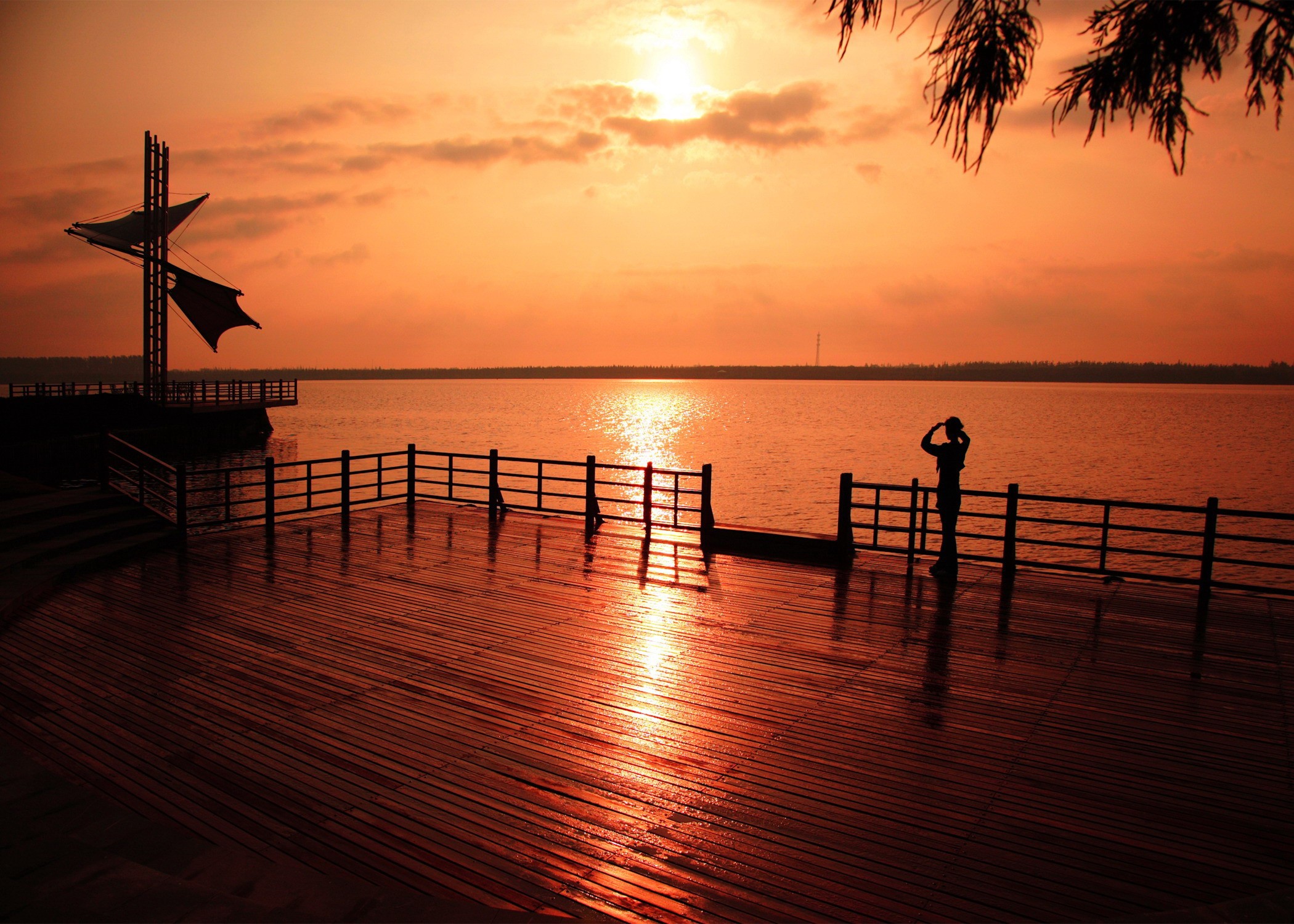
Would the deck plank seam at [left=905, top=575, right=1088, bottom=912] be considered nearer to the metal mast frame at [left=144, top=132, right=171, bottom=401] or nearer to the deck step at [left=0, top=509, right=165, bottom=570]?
the deck step at [left=0, top=509, right=165, bottom=570]

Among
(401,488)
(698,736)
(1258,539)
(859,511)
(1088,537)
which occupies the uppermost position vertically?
(1258,539)

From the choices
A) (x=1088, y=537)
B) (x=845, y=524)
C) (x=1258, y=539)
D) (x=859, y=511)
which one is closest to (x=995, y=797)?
(x=845, y=524)

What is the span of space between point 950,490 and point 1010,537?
1.09m

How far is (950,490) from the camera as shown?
36.1 feet

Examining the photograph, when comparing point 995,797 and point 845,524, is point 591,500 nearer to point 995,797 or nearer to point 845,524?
point 845,524

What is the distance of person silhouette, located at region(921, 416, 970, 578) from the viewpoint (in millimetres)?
10938

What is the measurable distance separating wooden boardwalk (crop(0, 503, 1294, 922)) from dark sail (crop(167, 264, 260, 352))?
39.6m

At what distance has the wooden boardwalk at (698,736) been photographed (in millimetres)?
4344

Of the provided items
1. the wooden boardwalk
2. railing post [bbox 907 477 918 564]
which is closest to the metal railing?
the wooden boardwalk

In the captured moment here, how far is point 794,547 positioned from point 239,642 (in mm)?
8112

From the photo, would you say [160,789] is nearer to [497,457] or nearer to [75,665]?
[75,665]

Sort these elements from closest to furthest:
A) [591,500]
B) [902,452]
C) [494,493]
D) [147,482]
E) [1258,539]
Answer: [1258,539] < [591,500] < [147,482] < [494,493] < [902,452]

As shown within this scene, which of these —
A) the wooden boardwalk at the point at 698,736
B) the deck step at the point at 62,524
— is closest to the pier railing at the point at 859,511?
the deck step at the point at 62,524

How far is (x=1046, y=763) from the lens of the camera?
564 centimetres
